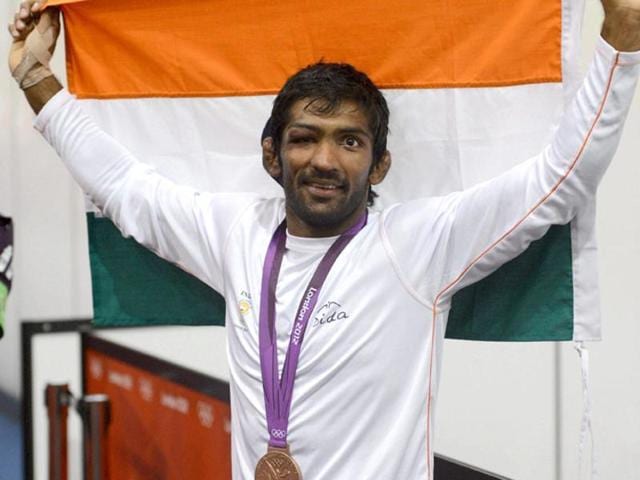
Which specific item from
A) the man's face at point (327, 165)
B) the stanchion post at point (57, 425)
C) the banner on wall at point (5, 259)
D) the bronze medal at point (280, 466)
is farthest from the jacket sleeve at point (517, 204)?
the stanchion post at point (57, 425)

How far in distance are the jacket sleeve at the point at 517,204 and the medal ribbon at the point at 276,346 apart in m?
0.13

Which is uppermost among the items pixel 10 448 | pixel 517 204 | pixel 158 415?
pixel 517 204

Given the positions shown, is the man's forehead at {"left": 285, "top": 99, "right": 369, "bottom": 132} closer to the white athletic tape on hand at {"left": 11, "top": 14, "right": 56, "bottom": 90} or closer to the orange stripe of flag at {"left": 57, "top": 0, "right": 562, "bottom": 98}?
the orange stripe of flag at {"left": 57, "top": 0, "right": 562, "bottom": 98}

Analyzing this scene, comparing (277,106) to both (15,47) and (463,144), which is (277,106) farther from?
(15,47)

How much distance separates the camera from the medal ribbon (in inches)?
90.0

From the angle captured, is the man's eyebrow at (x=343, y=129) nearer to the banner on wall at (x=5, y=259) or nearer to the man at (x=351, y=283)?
the man at (x=351, y=283)

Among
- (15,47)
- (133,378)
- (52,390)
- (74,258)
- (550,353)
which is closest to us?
(15,47)

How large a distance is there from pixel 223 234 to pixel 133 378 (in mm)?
1130

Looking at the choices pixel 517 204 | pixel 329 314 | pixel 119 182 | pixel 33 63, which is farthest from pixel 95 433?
pixel 517 204

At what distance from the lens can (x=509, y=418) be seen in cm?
322

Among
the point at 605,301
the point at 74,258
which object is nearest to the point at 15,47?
the point at 605,301

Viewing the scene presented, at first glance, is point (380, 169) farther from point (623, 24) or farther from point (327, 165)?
point (623, 24)

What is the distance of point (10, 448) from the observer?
625cm

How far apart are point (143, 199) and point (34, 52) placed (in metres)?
0.45
